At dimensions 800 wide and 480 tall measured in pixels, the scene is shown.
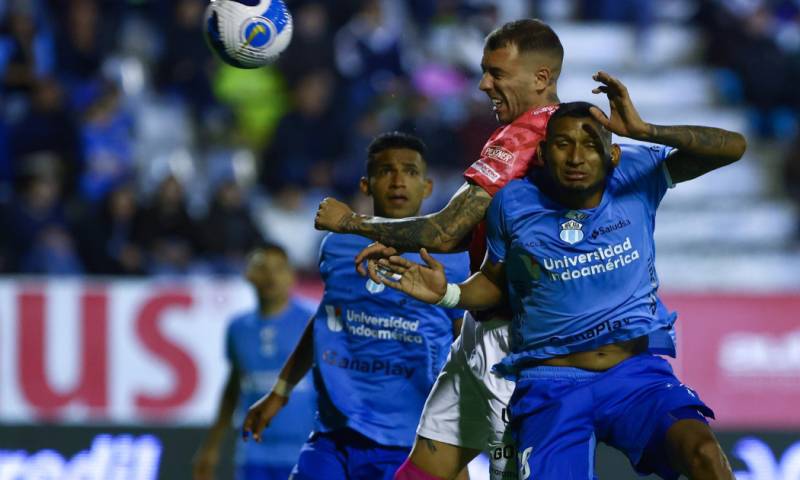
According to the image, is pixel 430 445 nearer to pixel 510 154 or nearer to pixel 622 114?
pixel 510 154

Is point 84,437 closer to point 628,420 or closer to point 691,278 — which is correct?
point 628,420

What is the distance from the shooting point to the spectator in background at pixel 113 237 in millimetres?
12031

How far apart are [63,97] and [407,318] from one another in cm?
815

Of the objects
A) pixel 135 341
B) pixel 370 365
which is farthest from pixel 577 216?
pixel 135 341

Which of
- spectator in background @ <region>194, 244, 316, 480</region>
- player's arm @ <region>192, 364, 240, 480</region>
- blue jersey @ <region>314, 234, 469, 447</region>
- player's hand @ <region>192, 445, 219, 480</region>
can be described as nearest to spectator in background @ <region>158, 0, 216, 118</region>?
spectator in background @ <region>194, 244, 316, 480</region>

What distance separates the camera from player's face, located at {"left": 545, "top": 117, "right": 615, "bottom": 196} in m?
5.09

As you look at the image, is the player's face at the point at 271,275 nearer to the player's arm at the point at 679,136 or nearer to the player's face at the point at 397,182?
the player's face at the point at 397,182

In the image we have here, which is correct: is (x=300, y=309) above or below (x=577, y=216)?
below

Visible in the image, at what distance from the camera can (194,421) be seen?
11.2m

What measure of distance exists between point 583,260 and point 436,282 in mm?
567

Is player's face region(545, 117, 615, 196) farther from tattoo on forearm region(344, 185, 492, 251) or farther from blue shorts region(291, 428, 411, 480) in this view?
blue shorts region(291, 428, 411, 480)

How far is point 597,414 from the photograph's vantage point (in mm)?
5168

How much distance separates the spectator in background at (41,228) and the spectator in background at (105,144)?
1.33ft

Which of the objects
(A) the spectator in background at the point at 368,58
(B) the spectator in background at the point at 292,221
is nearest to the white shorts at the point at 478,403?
(B) the spectator in background at the point at 292,221
